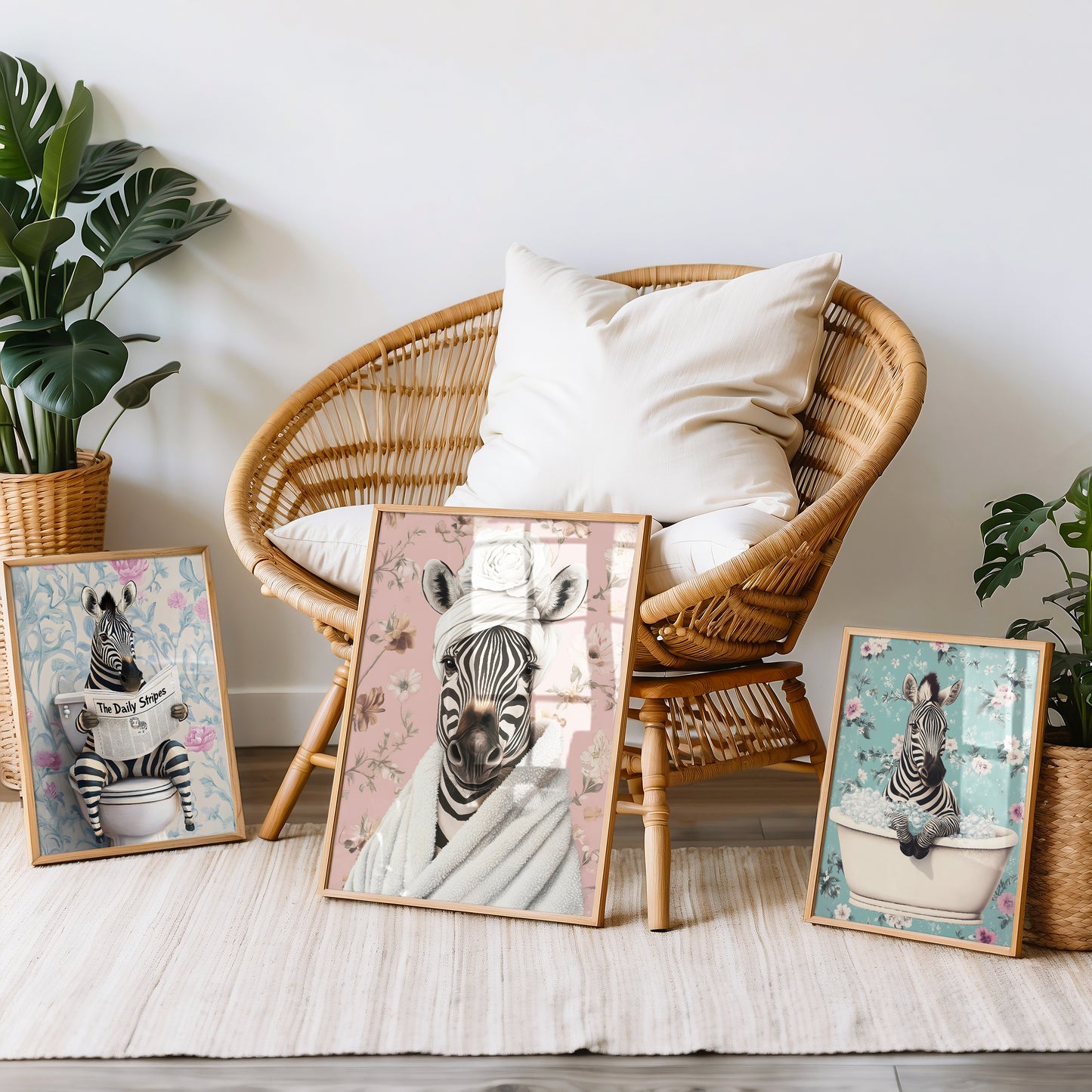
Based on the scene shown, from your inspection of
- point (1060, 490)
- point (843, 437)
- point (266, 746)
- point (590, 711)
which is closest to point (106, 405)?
point (266, 746)

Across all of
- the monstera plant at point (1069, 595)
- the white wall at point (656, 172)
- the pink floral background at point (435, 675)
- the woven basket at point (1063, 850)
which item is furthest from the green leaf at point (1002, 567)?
the pink floral background at point (435, 675)

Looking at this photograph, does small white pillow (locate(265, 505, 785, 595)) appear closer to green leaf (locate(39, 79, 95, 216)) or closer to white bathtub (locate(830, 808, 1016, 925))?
white bathtub (locate(830, 808, 1016, 925))

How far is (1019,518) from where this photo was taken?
1419 mm

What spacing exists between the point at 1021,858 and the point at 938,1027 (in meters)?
0.24

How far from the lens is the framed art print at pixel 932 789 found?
1.19m

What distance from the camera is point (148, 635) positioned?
1.51 meters

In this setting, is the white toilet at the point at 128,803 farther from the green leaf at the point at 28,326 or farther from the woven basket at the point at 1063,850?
the woven basket at the point at 1063,850

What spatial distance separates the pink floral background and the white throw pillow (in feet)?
0.51


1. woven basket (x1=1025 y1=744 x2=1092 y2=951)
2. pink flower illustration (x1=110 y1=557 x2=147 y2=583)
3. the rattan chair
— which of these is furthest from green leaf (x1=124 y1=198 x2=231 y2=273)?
woven basket (x1=1025 y1=744 x2=1092 y2=951)

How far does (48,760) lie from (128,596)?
0.85 ft

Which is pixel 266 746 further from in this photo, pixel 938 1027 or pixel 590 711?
pixel 938 1027

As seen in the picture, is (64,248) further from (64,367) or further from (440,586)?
(440,586)

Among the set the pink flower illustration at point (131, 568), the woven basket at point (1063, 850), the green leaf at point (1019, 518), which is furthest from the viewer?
the pink flower illustration at point (131, 568)

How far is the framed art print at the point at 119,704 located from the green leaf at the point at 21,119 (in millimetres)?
667
